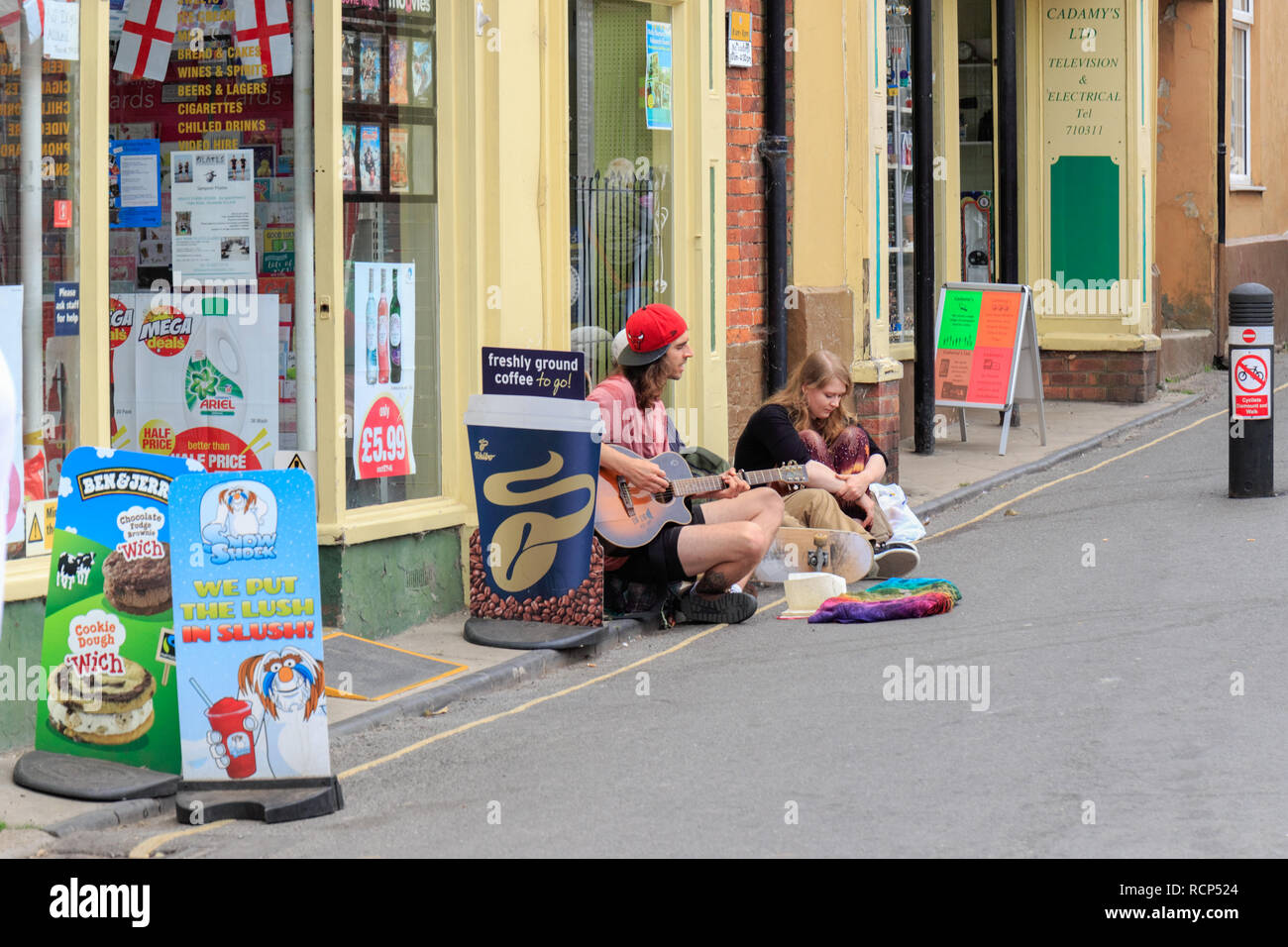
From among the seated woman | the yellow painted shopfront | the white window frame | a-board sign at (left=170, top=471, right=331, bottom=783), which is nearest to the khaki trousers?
the seated woman

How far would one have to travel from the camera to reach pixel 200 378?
24.6 feet

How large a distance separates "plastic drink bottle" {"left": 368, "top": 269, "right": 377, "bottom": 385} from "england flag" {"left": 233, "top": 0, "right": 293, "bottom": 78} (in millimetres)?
965

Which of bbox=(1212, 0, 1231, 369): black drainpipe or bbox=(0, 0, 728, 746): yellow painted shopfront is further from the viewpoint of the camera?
bbox=(1212, 0, 1231, 369): black drainpipe

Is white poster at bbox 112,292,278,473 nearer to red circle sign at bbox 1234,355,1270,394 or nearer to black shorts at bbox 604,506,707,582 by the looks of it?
black shorts at bbox 604,506,707,582

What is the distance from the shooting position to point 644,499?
796 centimetres

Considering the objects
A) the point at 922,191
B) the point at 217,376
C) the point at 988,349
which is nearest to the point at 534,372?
the point at 217,376

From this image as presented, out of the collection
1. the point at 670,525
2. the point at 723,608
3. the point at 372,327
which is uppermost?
the point at 372,327

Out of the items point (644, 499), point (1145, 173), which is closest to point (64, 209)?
point (644, 499)

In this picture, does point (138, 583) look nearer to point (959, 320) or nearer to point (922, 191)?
point (922, 191)

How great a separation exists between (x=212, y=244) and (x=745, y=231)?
12.9 feet

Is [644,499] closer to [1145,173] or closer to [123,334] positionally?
[123,334]

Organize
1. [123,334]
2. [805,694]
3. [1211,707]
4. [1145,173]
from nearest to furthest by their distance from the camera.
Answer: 1. [1211,707]
2. [805,694]
3. [123,334]
4. [1145,173]

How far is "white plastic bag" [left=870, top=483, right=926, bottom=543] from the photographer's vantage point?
9055 mm
